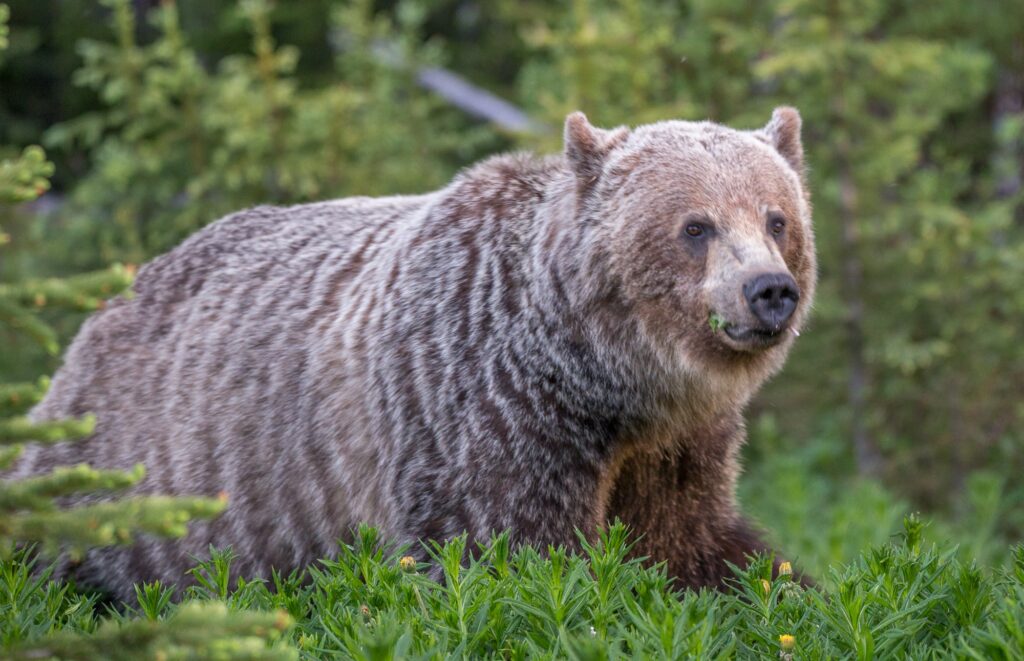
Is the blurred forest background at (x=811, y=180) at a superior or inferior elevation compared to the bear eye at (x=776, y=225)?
inferior

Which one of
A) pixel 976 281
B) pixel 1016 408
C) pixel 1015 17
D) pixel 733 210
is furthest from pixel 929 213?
pixel 733 210

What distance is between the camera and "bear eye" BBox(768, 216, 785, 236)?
15.1 ft

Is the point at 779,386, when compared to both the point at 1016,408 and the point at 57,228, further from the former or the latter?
the point at 57,228

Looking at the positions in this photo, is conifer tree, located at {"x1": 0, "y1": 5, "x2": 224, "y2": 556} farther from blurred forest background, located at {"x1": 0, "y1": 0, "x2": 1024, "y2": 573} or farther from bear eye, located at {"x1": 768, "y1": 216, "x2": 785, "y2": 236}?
blurred forest background, located at {"x1": 0, "y1": 0, "x2": 1024, "y2": 573}

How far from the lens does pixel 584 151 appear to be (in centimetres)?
484

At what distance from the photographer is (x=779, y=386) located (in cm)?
1066

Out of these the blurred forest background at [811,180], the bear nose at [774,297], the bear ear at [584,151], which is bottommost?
the blurred forest background at [811,180]

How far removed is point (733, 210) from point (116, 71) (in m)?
5.95

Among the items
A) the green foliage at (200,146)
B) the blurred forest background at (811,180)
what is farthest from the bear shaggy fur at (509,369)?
the green foliage at (200,146)

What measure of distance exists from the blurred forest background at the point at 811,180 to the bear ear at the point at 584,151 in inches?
155

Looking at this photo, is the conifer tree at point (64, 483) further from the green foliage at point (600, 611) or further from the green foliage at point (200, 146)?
the green foliage at point (200, 146)

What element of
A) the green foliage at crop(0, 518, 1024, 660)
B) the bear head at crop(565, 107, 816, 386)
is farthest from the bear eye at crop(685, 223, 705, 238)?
the green foliage at crop(0, 518, 1024, 660)

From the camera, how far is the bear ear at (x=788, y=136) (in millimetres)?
5094

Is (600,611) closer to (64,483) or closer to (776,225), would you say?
(64,483)
